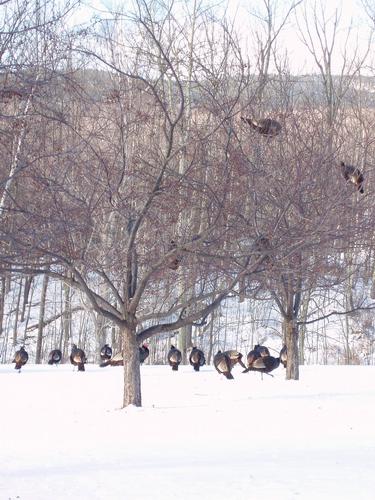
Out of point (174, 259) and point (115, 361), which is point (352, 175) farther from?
point (115, 361)

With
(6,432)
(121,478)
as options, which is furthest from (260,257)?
(121,478)

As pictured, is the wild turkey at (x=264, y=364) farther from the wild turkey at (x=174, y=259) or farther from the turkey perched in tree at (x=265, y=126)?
the turkey perched in tree at (x=265, y=126)

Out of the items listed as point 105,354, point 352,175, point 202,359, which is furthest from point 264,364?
point 105,354

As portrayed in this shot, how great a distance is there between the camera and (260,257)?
10.7 meters

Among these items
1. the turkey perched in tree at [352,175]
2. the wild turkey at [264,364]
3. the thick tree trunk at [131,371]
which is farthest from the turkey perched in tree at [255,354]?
the turkey perched in tree at [352,175]

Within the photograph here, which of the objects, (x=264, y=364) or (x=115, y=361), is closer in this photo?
(x=264, y=364)

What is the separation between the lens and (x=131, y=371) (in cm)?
1141

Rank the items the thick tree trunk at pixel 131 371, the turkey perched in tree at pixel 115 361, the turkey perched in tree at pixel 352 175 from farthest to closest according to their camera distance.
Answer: the turkey perched in tree at pixel 115 361 < the turkey perched in tree at pixel 352 175 < the thick tree trunk at pixel 131 371

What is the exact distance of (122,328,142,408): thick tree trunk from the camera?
37.2 feet

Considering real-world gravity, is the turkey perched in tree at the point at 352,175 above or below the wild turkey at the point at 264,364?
above

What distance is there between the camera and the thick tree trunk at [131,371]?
1133 cm

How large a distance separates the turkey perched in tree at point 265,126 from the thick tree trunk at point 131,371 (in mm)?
3333

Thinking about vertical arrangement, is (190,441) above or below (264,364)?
below

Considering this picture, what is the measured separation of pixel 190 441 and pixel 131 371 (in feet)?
9.72
